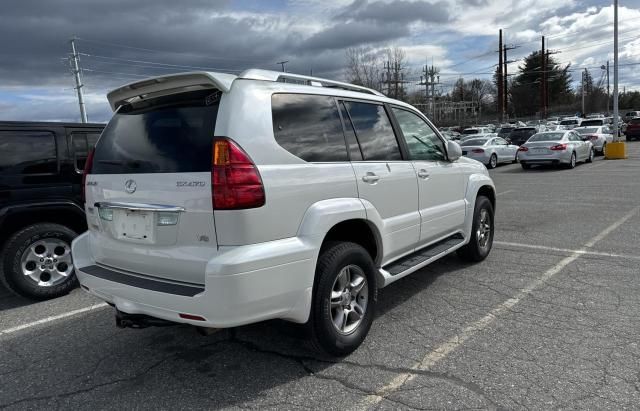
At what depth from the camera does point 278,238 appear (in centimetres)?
293

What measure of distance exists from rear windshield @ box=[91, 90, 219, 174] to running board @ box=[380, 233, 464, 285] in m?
1.77

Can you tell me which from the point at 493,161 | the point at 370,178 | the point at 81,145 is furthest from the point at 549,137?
the point at 81,145

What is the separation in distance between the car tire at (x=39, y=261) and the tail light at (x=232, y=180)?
129 inches

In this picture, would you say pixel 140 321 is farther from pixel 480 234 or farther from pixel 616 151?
pixel 616 151

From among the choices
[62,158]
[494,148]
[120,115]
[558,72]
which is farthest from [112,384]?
[558,72]

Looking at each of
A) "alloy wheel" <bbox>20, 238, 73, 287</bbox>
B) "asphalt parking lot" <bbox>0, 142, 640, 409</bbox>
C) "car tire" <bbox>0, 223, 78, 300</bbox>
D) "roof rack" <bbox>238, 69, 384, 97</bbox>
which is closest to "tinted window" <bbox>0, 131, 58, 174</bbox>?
"car tire" <bbox>0, 223, 78, 300</bbox>

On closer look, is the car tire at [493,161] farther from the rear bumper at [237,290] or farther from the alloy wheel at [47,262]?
the rear bumper at [237,290]

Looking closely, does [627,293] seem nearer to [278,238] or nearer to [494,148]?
[278,238]

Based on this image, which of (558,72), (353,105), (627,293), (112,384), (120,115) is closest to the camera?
(112,384)

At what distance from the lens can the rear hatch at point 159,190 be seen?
2.86 m

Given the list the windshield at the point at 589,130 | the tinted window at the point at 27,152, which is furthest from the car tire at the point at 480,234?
the windshield at the point at 589,130

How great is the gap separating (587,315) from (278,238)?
289 centimetres

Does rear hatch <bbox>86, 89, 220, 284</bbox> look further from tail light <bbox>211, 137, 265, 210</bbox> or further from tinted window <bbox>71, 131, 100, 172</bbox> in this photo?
tinted window <bbox>71, 131, 100, 172</bbox>

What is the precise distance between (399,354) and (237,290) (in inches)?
57.4
